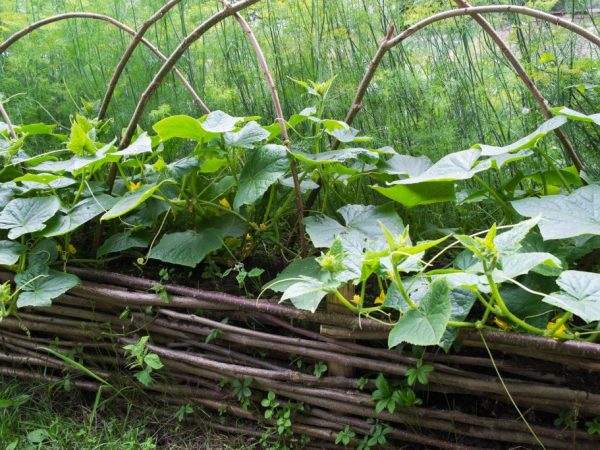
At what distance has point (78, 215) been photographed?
1179mm

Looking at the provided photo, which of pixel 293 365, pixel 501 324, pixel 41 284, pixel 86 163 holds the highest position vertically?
pixel 86 163

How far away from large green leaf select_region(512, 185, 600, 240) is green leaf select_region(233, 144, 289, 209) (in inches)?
16.0

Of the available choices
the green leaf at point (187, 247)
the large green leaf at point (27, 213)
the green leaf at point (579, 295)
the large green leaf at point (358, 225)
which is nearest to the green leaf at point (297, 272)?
the large green leaf at point (358, 225)

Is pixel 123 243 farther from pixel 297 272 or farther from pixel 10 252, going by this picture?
pixel 297 272

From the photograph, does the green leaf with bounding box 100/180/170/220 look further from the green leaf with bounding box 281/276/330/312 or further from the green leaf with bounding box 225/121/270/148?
the green leaf with bounding box 281/276/330/312

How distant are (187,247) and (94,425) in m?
0.47

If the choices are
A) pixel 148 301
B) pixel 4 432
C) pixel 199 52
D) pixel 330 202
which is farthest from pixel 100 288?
pixel 199 52

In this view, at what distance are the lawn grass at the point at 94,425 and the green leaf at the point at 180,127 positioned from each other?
0.57m

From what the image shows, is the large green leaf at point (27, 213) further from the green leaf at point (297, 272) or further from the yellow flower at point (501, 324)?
the yellow flower at point (501, 324)

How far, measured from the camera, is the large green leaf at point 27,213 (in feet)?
3.75

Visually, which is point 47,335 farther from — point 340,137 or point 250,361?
point 340,137

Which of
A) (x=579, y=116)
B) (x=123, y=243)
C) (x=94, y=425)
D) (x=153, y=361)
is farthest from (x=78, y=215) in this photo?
(x=579, y=116)

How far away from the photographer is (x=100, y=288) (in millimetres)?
1202

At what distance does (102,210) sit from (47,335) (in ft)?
1.33
